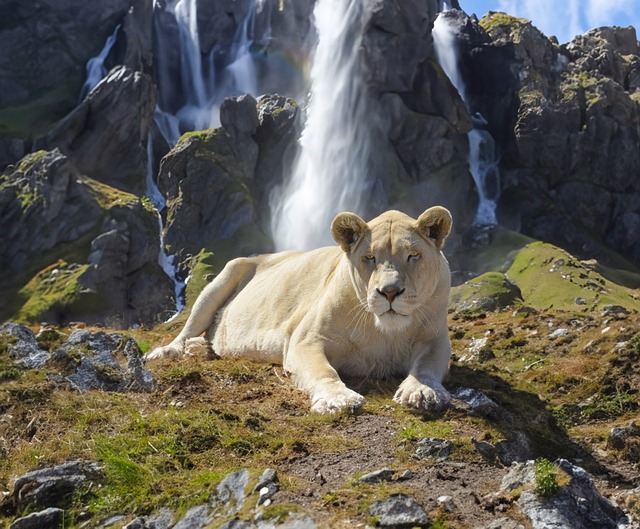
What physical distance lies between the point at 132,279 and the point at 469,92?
55.2 m

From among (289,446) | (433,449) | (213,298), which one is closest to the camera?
(433,449)

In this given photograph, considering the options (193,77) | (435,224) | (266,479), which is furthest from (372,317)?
(193,77)

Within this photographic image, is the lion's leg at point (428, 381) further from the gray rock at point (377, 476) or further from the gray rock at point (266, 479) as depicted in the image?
the gray rock at point (266, 479)

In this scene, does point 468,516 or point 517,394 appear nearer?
point 468,516

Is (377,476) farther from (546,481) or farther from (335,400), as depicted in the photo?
(335,400)

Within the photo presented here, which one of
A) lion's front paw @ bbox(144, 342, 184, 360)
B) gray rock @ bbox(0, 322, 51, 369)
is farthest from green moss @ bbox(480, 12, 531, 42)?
gray rock @ bbox(0, 322, 51, 369)

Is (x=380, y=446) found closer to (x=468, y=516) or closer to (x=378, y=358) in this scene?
(x=468, y=516)

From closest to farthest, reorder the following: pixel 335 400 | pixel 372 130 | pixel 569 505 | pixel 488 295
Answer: pixel 569 505, pixel 335 400, pixel 488 295, pixel 372 130

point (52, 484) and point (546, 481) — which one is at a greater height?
point (546, 481)

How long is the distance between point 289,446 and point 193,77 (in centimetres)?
10619

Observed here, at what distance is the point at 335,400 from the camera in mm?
7605

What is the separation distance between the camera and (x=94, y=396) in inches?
290

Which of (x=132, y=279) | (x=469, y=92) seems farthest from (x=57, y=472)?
(x=469, y=92)

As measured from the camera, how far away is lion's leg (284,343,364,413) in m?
7.54
